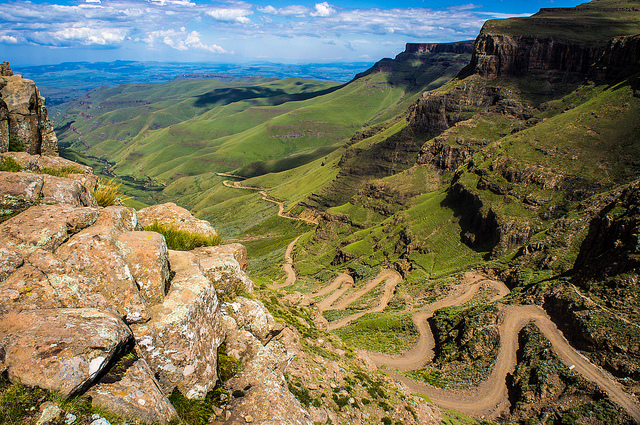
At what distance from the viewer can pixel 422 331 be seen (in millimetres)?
51688

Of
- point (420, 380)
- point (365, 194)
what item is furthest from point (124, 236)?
point (365, 194)

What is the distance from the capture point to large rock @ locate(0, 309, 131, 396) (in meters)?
8.34

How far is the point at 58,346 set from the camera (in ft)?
29.1

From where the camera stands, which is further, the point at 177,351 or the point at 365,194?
the point at 365,194

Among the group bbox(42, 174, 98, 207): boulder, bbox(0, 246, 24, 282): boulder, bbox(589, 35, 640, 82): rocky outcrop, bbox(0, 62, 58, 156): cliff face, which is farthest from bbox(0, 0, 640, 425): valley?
bbox(0, 62, 58, 156): cliff face

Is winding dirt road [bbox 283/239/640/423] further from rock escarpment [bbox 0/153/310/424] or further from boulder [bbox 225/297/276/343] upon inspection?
rock escarpment [bbox 0/153/310/424]

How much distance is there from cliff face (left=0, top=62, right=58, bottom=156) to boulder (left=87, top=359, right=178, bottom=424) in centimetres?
1464

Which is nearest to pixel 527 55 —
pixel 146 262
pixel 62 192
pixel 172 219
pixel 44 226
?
pixel 172 219

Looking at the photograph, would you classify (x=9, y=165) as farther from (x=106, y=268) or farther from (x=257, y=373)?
(x=257, y=373)

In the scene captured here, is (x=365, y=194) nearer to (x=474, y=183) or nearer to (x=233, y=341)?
(x=474, y=183)

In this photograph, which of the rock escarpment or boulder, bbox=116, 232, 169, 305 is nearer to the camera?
the rock escarpment

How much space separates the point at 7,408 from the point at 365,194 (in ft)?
423

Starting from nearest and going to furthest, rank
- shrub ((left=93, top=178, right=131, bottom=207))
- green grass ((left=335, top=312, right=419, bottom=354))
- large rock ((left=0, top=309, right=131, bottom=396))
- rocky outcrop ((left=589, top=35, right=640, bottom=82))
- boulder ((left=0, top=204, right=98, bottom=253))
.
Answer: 1. large rock ((left=0, top=309, right=131, bottom=396))
2. boulder ((left=0, top=204, right=98, bottom=253))
3. shrub ((left=93, top=178, right=131, bottom=207))
4. green grass ((left=335, top=312, right=419, bottom=354))
5. rocky outcrop ((left=589, top=35, right=640, bottom=82))

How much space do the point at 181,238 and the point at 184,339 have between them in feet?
29.1
